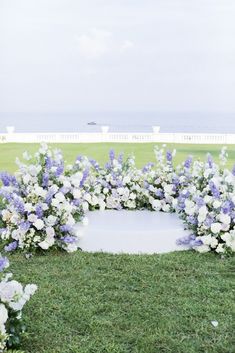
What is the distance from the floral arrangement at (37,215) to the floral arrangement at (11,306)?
2320mm

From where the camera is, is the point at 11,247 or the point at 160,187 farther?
the point at 160,187

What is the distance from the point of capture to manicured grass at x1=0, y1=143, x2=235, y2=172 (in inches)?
731

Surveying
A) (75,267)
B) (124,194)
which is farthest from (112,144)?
(75,267)

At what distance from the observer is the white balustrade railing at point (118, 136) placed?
24.8 meters

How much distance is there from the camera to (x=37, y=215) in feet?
20.3

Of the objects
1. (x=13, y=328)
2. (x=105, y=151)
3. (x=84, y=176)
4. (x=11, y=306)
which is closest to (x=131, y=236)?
(x=84, y=176)

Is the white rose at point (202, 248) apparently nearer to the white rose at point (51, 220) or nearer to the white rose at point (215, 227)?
the white rose at point (215, 227)

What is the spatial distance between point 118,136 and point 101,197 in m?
18.0

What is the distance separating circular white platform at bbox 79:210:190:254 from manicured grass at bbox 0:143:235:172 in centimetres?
1045

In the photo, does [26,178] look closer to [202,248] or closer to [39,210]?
[39,210]

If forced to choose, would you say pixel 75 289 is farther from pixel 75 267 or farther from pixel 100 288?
pixel 75 267

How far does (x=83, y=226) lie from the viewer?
636 centimetres

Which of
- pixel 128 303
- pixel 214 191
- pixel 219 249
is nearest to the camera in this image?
pixel 128 303

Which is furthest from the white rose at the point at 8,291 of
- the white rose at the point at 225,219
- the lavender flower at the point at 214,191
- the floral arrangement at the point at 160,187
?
the floral arrangement at the point at 160,187
